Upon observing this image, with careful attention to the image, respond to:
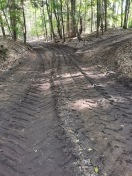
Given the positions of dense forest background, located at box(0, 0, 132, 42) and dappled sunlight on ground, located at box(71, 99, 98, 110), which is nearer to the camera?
dappled sunlight on ground, located at box(71, 99, 98, 110)

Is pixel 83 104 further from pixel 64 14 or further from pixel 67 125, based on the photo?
pixel 64 14

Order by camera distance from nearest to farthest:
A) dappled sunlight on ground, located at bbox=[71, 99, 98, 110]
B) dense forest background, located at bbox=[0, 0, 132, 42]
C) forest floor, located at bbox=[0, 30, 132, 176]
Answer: forest floor, located at bbox=[0, 30, 132, 176] → dappled sunlight on ground, located at bbox=[71, 99, 98, 110] → dense forest background, located at bbox=[0, 0, 132, 42]

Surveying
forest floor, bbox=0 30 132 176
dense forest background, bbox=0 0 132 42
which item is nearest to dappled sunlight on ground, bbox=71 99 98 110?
forest floor, bbox=0 30 132 176

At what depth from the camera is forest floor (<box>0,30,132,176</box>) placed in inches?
179

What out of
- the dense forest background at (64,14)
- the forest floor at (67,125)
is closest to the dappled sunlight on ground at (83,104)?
the forest floor at (67,125)

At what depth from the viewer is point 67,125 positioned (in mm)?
6129

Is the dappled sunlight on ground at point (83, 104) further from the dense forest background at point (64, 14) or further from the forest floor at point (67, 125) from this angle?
the dense forest background at point (64, 14)

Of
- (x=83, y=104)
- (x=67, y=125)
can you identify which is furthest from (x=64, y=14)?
(x=67, y=125)

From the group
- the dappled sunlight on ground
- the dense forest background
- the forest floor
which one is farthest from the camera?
the dense forest background

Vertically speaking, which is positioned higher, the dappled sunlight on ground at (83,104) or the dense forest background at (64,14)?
the dense forest background at (64,14)

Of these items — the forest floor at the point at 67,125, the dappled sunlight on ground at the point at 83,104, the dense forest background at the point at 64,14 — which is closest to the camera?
the forest floor at the point at 67,125

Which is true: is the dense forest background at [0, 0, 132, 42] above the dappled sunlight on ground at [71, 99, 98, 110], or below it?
above

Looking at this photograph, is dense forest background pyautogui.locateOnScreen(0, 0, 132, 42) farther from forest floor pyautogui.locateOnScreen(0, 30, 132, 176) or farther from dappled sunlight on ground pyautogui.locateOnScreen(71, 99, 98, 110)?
dappled sunlight on ground pyautogui.locateOnScreen(71, 99, 98, 110)

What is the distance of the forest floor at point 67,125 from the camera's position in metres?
4.56
